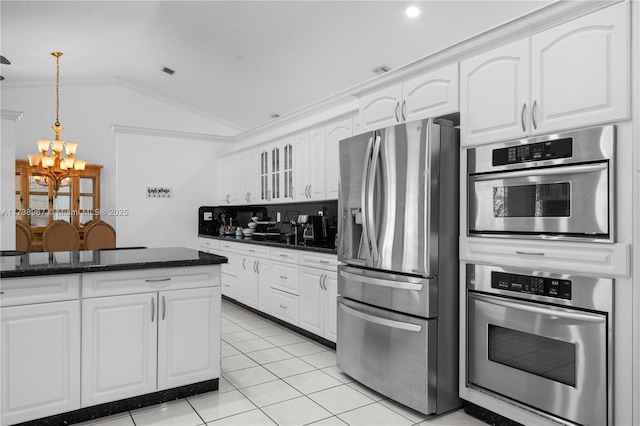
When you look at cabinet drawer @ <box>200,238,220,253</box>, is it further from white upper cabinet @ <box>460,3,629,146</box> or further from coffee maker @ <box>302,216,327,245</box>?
white upper cabinet @ <box>460,3,629,146</box>

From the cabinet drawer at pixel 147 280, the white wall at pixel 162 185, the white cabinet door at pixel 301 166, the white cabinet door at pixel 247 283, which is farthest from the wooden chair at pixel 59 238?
the cabinet drawer at pixel 147 280

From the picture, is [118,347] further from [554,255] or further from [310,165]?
[310,165]

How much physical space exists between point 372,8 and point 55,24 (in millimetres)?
4292

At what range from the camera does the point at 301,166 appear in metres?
4.90

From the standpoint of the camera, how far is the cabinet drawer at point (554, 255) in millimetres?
1897

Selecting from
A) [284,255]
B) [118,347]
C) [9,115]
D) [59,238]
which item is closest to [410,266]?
[118,347]

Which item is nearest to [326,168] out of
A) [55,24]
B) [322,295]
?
[322,295]

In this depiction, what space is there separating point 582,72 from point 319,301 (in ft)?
8.96

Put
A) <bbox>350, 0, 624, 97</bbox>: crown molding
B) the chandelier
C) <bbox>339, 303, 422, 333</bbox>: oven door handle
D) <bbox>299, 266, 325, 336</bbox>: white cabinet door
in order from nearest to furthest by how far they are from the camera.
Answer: <bbox>350, 0, 624, 97</bbox>: crown molding
<bbox>339, 303, 422, 333</bbox>: oven door handle
<bbox>299, 266, 325, 336</bbox>: white cabinet door
the chandelier

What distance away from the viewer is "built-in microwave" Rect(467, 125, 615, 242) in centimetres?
195

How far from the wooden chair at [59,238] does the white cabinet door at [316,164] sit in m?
3.74

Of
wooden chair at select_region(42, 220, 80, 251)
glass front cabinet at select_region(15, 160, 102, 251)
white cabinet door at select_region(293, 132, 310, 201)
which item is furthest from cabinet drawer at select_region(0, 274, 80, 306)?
→ glass front cabinet at select_region(15, 160, 102, 251)

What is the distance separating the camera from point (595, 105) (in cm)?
197

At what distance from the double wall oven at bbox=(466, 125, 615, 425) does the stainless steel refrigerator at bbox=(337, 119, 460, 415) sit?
0.13 metres
